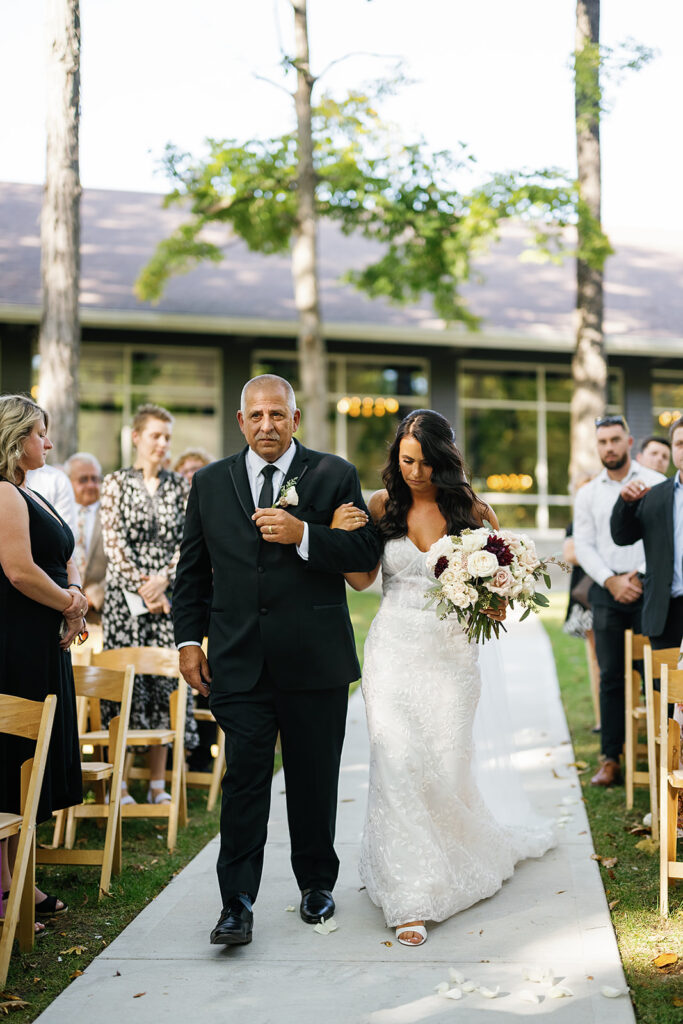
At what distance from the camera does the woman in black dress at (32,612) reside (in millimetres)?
4812

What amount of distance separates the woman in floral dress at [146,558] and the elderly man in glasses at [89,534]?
29.7 inches

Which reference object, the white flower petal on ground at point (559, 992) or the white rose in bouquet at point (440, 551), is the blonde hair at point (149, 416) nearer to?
the white rose in bouquet at point (440, 551)

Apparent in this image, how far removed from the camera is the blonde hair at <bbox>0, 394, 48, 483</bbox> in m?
4.91

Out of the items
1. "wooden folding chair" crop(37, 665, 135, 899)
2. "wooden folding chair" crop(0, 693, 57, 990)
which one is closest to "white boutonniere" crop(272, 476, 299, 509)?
"wooden folding chair" crop(0, 693, 57, 990)

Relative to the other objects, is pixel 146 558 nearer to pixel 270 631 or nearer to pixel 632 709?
pixel 270 631

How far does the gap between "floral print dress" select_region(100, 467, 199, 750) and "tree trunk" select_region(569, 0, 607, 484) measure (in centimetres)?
817

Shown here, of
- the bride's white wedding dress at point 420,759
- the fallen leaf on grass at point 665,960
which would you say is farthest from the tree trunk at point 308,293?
the fallen leaf on grass at point 665,960

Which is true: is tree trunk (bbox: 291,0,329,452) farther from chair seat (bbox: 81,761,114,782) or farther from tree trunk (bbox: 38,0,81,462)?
chair seat (bbox: 81,761,114,782)

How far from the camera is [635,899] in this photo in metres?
5.16

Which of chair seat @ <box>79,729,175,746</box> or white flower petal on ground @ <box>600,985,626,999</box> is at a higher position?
chair seat @ <box>79,729,175,746</box>

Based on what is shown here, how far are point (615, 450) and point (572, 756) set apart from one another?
2477 millimetres

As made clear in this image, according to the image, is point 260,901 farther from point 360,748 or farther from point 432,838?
point 360,748

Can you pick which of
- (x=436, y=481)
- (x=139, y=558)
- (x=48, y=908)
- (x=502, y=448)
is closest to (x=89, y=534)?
(x=139, y=558)

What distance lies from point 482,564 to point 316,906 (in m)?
1.73
